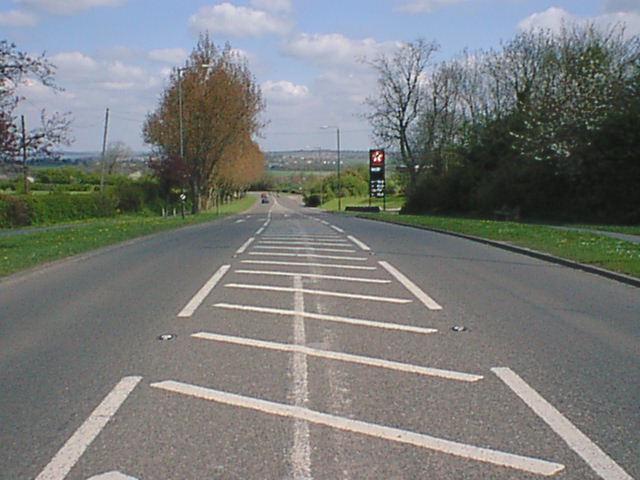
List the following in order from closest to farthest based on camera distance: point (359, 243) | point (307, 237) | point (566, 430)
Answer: point (566, 430) < point (359, 243) < point (307, 237)

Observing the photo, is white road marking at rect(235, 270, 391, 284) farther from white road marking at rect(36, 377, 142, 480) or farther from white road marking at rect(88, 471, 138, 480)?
white road marking at rect(88, 471, 138, 480)

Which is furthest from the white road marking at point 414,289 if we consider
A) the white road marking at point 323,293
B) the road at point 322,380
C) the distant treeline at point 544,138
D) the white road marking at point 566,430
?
the distant treeline at point 544,138

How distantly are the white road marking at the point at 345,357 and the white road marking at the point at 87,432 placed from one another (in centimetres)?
164

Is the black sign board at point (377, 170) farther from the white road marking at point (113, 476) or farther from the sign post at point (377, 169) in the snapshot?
the white road marking at point (113, 476)

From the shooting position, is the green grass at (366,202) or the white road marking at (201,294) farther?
the green grass at (366,202)

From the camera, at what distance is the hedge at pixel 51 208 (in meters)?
43.2

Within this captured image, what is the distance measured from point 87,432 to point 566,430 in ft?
11.1

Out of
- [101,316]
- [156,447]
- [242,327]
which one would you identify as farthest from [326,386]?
[101,316]

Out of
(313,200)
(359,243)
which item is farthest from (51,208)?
(313,200)

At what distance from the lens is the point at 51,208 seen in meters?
48.4

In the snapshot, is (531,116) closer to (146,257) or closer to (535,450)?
(146,257)

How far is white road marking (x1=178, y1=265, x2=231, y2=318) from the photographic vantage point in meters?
10.3

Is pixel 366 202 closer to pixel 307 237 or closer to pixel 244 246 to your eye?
pixel 307 237

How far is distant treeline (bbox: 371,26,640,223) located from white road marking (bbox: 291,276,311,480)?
27.5 m
